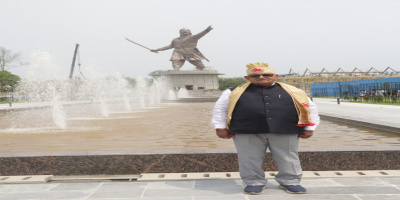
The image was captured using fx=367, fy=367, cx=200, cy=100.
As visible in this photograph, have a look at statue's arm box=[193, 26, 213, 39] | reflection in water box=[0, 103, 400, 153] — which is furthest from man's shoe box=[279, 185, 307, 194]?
statue's arm box=[193, 26, 213, 39]

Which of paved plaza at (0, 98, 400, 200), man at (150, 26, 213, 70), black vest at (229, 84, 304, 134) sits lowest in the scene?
paved plaza at (0, 98, 400, 200)

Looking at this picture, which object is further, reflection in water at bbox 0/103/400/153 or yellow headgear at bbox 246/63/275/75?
reflection in water at bbox 0/103/400/153

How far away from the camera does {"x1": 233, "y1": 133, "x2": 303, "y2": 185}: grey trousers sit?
3.73 metres

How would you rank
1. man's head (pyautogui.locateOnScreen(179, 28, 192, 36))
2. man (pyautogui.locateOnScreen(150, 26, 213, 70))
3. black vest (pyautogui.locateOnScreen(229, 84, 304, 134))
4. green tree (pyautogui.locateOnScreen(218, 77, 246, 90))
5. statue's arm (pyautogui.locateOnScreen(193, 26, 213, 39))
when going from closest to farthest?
black vest (pyautogui.locateOnScreen(229, 84, 304, 134)), statue's arm (pyautogui.locateOnScreen(193, 26, 213, 39)), man's head (pyautogui.locateOnScreen(179, 28, 192, 36)), man (pyautogui.locateOnScreen(150, 26, 213, 70)), green tree (pyautogui.locateOnScreen(218, 77, 246, 90))

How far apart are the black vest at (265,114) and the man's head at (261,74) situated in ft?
0.36

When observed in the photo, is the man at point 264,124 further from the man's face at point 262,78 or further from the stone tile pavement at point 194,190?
the stone tile pavement at point 194,190

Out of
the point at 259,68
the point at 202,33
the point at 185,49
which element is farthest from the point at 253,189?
the point at 185,49

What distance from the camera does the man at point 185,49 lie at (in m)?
51.4

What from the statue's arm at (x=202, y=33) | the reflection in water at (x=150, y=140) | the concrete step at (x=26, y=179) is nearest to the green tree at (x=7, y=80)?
the statue's arm at (x=202, y=33)

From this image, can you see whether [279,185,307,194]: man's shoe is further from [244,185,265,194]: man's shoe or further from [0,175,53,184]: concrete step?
[0,175,53,184]: concrete step

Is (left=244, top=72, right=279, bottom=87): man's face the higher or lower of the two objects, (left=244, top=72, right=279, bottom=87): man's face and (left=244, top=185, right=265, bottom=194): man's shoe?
the higher

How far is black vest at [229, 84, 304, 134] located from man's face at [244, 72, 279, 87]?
0.09 meters

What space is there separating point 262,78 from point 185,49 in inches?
1942

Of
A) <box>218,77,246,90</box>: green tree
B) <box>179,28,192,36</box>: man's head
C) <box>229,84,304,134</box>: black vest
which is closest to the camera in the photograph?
<box>229,84,304,134</box>: black vest
